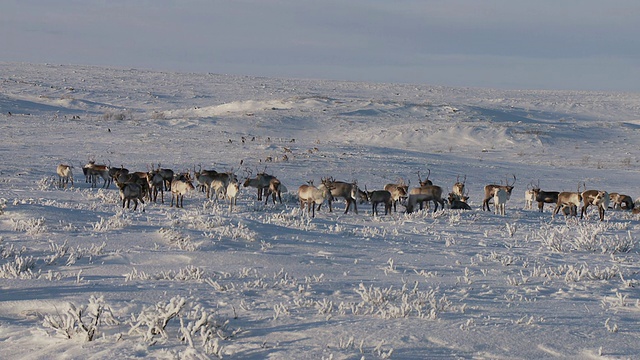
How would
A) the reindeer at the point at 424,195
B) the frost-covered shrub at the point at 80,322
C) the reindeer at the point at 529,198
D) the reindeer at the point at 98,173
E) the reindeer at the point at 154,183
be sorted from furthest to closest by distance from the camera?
the reindeer at the point at 98,173 → the reindeer at the point at 529,198 → the reindeer at the point at 424,195 → the reindeer at the point at 154,183 → the frost-covered shrub at the point at 80,322

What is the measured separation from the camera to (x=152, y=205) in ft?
63.6

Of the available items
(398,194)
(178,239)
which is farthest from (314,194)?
(178,239)

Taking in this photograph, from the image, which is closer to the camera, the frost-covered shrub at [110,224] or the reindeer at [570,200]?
the frost-covered shrub at [110,224]

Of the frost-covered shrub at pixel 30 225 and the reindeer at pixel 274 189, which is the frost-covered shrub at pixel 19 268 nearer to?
the frost-covered shrub at pixel 30 225

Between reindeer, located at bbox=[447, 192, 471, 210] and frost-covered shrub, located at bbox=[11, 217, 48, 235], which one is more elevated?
frost-covered shrub, located at bbox=[11, 217, 48, 235]

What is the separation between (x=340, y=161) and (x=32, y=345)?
2609cm

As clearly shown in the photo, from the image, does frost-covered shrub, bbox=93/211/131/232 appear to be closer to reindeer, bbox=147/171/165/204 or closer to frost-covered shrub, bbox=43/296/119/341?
frost-covered shrub, bbox=43/296/119/341

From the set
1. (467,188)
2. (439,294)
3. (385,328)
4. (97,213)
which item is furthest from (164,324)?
(467,188)

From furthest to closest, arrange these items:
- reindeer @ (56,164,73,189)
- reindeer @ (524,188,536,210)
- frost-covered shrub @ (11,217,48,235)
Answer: reindeer @ (56,164,73,189) < reindeer @ (524,188,536,210) < frost-covered shrub @ (11,217,48,235)

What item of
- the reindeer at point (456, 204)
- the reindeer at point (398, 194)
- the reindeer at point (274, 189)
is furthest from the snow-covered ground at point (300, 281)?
the reindeer at point (456, 204)

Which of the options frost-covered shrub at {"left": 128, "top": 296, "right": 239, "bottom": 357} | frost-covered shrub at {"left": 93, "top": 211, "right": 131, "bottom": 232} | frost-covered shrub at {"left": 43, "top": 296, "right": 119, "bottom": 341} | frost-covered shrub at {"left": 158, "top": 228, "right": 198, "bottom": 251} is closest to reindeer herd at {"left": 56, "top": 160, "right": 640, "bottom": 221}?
frost-covered shrub at {"left": 93, "top": 211, "right": 131, "bottom": 232}

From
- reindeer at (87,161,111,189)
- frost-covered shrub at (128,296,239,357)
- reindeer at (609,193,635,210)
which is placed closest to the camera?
frost-covered shrub at (128,296,239,357)

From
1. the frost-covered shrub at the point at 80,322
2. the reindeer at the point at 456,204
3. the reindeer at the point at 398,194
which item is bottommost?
the reindeer at the point at 456,204

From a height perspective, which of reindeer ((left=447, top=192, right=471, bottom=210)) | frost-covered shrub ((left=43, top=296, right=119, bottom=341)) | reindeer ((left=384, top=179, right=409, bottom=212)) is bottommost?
reindeer ((left=447, top=192, right=471, bottom=210))
